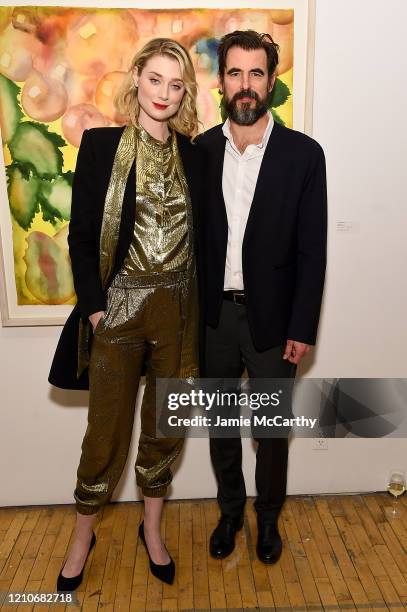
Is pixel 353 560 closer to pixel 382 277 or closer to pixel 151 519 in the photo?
pixel 151 519

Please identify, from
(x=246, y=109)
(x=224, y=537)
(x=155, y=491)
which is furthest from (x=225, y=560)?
(x=246, y=109)

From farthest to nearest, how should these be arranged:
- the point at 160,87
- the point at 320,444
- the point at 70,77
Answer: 1. the point at 320,444
2. the point at 70,77
3. the point at 160,87

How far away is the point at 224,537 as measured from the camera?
92.0 inches

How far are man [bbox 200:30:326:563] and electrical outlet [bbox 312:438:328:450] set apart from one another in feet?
2.13

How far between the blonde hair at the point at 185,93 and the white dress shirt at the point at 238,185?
16 centimetres

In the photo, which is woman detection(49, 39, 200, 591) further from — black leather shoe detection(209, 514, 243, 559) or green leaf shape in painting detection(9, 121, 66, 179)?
black leather shoe detection(209, 514, 243, 559)

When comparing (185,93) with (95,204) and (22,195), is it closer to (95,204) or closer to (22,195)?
(95,204)

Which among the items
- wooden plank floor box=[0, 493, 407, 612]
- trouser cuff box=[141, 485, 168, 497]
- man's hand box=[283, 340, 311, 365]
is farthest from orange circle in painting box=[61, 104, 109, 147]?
wooden plank floor box=[0, 493, 407, 612]

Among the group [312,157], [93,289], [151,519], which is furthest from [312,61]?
[151,519]

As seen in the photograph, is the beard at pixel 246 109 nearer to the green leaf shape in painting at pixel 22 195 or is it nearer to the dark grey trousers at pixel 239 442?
the dark grey trousers at pixel 239 442

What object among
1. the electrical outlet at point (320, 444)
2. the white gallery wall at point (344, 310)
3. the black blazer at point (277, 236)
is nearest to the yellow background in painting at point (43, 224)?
the white gallery wall at point (344, 310)

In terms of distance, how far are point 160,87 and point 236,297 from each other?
729 millimetres

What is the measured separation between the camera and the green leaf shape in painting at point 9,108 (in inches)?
85.5

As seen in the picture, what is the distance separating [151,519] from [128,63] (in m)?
1.66
